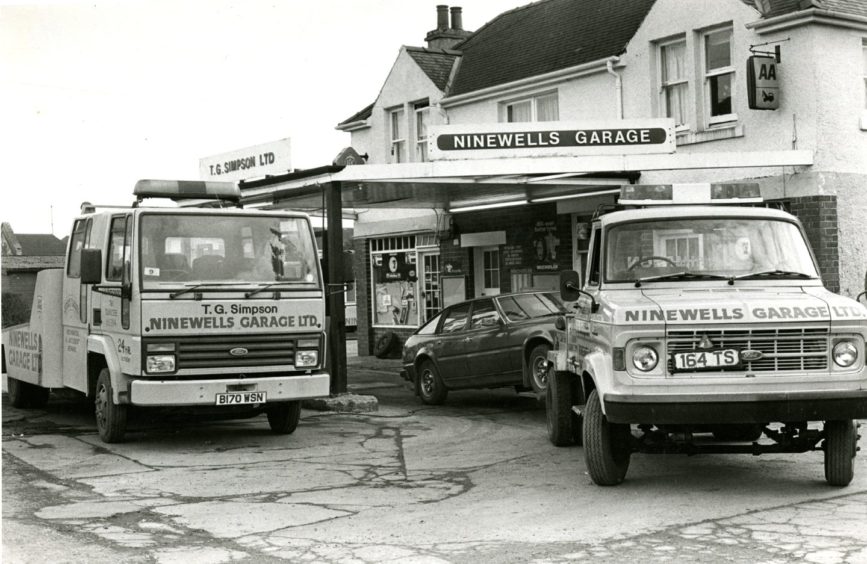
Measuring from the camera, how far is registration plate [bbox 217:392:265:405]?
10.5 meters

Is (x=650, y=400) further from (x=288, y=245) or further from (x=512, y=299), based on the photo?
(x=512, y=299)

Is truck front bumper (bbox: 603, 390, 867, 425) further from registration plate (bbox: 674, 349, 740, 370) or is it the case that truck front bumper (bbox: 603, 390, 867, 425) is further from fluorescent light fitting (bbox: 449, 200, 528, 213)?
fluorescent light fitting (bbox: 449, 200, 528, 213)

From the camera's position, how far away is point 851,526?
662 centimetres

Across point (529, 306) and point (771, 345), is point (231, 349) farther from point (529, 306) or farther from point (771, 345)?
point (771, 345)

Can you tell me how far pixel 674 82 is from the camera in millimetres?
17750

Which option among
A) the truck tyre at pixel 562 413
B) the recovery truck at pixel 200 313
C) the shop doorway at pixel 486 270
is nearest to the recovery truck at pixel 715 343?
the truck tyre at pixel 562 413

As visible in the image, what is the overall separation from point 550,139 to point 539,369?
357 cm

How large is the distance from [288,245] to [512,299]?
3.92 meters

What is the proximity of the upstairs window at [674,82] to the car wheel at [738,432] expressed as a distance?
10161 millimetres

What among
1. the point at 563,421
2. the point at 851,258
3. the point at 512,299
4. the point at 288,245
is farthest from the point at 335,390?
Answer: the point at 851,258

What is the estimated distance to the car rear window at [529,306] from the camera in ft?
45.0

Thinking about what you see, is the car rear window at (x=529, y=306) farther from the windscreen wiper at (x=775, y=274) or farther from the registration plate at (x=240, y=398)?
the windscreen wiper at (x=775, y=274)

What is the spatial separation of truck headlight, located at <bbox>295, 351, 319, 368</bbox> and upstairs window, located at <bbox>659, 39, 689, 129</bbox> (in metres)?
9.05

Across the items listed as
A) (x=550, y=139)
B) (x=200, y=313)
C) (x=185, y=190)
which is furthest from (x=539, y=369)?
(x=185, y=190)
